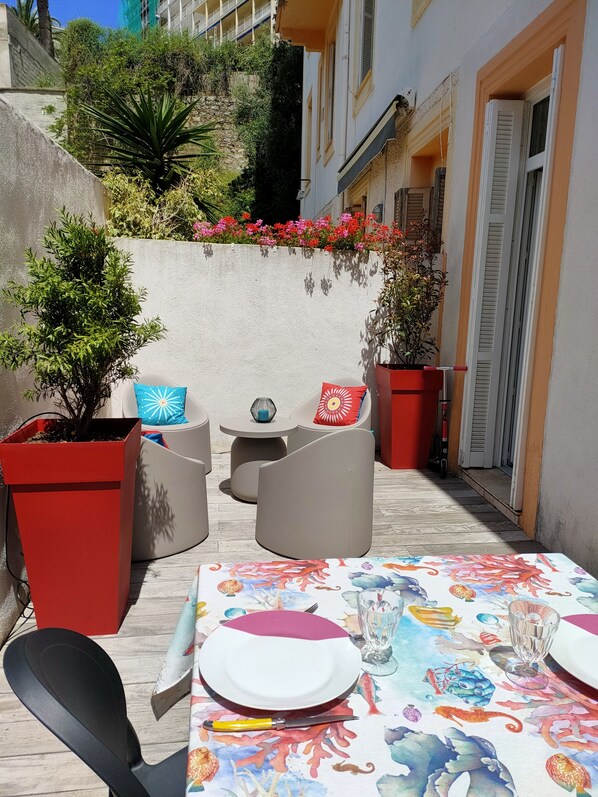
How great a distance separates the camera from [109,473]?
2.21 m

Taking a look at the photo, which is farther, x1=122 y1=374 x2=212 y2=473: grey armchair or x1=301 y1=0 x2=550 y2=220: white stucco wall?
x1=122 y1=374 x2=212 y2=473: grey armchair

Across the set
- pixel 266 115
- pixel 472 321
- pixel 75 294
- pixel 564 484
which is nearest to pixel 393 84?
pixel 472 321

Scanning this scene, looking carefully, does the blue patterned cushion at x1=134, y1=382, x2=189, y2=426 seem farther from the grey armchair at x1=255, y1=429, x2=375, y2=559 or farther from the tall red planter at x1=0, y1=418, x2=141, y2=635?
the tall red planter at x1=0, y1=418, x2=141, y2=635

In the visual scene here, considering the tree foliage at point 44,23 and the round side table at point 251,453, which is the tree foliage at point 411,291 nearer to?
the round side table at point 251,453

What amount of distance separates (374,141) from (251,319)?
2748 millimetres

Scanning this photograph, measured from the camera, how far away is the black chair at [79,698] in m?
0.74

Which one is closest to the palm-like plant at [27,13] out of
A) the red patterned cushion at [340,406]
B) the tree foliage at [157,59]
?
the tree foliage at [157,59]

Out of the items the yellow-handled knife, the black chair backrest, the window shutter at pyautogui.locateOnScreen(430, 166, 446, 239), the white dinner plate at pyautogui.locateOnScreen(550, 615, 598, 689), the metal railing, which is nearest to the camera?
the black chair backrest

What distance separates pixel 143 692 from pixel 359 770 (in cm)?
151

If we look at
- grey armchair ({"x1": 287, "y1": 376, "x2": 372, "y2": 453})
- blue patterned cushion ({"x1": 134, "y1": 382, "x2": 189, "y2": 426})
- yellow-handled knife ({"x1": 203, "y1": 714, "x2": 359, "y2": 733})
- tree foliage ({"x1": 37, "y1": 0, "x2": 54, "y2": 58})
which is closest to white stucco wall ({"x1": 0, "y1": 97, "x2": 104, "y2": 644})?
blue patterned cushion ({"x1": 134, "y1": 382, "x2": 189, "y2": 426})

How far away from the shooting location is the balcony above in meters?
9.78

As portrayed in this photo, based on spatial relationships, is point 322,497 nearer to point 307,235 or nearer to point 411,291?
point 411,291

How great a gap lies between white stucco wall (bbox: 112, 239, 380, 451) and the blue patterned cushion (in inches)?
24.7

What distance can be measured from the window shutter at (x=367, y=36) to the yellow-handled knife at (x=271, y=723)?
331 inches
